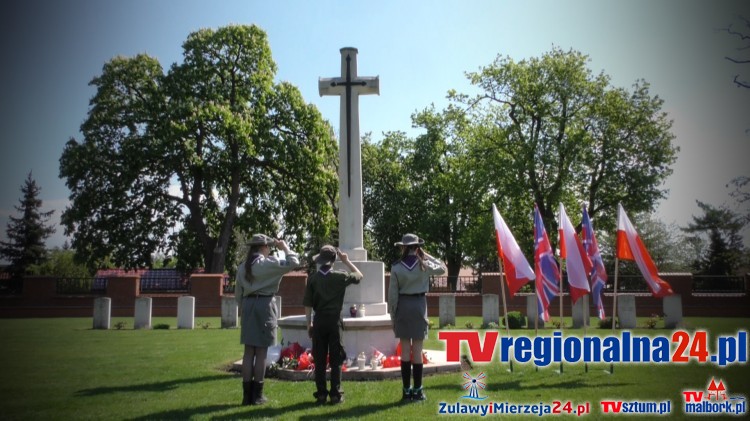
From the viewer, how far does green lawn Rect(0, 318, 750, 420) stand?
738cm

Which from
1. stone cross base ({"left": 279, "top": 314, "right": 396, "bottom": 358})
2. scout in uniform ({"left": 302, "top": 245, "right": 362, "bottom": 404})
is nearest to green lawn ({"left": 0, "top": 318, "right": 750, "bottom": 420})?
scout in uniform ({"left": 302, "top": 245, "right": 362, "bottom": 404})

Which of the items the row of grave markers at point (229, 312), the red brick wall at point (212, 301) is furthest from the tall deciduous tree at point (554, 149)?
the row of grave markers at point (229, 312)

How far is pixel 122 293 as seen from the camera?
86.1 ft

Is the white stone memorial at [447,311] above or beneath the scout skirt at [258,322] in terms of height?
beneath

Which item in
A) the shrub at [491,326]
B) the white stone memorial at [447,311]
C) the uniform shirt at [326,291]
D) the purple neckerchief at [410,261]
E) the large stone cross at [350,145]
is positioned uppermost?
the large stone cross at [350,145]

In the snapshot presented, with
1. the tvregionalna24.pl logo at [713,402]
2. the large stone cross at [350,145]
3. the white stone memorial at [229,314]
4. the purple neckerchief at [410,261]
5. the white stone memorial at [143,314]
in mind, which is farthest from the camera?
the white stone memorial at [229,314]

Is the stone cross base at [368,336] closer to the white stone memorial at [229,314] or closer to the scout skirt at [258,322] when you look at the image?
the scout skirt at [258,322]

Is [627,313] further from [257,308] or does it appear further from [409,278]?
[257,308]

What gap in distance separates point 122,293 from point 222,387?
762 inches

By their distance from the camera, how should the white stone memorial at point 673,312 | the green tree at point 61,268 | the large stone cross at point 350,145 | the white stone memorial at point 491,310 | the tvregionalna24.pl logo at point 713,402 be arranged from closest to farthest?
1. the tvregionalna24.pl logo at point 713,402
2. the large stone cross at point 350,145
3. the white stone memorial at point 673,312
4. the white stone memorial at point 491,310
5. the green tree at point 61,268

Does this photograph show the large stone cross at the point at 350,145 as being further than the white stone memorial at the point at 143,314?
No

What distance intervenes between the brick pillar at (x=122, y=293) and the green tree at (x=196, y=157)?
3.16 m

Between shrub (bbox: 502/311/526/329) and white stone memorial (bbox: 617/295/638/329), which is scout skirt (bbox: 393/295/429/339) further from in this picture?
white stone memorial (bbox: 617/295/638/329)

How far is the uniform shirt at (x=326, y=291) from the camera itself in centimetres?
787
